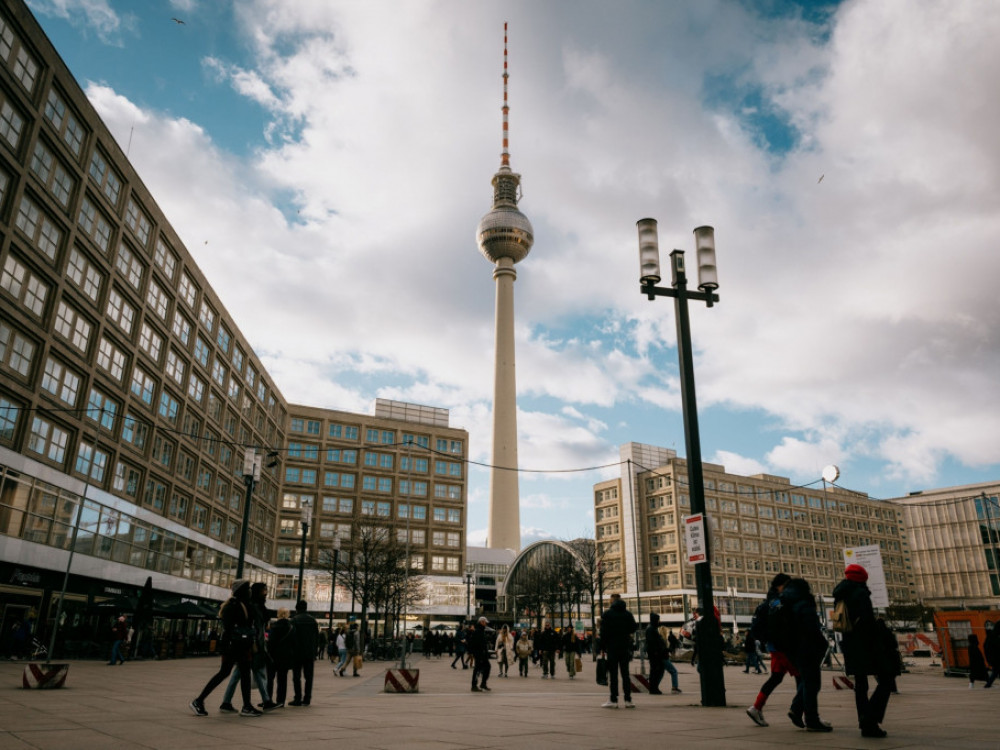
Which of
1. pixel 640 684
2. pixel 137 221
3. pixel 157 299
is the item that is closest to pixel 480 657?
pixel 640 684

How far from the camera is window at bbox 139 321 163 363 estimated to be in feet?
128

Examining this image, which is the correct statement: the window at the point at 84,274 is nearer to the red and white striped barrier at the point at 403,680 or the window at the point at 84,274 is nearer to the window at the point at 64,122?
the window at the point at 64,122

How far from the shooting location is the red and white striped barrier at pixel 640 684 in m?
15.0

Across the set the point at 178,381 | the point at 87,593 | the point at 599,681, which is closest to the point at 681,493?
the point at 178,381

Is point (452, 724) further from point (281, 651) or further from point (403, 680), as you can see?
point (403, 680)

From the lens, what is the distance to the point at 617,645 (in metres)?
10.5

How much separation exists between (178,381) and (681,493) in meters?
66.6

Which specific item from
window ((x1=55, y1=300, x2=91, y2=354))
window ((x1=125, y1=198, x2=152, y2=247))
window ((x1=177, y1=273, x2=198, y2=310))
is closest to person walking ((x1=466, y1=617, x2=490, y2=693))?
window ((x1=55, y1=300, x2=91, y2=354))

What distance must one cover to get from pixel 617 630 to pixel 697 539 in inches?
71.9

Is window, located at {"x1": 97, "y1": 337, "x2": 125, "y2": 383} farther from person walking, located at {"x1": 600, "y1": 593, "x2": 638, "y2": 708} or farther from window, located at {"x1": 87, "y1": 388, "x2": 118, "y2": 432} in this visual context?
person walking, located at {"x1": 600, "y1": 593, "x2": 638, "y2": 708}

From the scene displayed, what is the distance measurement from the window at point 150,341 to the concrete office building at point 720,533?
5870cm

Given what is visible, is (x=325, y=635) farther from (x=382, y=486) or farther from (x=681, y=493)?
(x=681, y=493)

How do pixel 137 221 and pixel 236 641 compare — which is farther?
pixel 137 221

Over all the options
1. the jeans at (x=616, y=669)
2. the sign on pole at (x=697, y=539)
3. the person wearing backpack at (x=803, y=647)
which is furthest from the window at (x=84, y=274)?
the person wearing backpack at (x=803, y=647)
